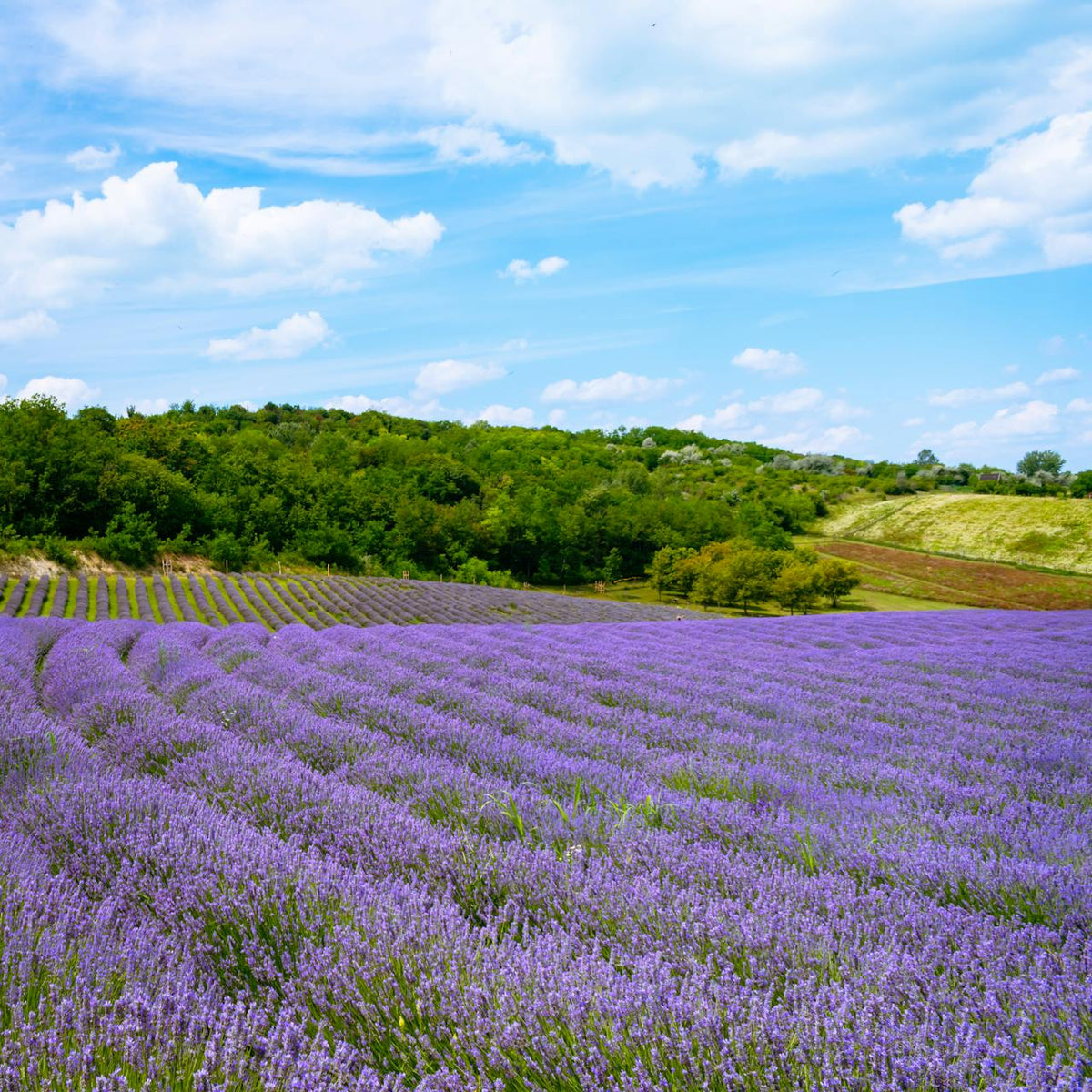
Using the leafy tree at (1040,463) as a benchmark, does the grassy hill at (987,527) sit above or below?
below

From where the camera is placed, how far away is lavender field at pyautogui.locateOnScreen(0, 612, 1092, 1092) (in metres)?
1.33

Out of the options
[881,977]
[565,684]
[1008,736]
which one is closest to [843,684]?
[1008,736]

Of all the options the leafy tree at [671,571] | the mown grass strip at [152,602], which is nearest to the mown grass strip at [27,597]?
the mown grass strip at [152,602]

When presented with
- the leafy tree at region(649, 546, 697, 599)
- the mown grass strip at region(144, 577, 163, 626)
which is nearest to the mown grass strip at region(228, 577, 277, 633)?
the mown grass strip at region(144, 577, 163, 626)

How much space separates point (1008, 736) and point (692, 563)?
38905 mm

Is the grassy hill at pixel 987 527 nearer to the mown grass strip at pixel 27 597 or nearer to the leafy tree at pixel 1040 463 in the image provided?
the leafy tree at pixel 1040 463

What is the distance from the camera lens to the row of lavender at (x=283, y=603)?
18.3 metres

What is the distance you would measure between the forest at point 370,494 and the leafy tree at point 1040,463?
5109 millimetres

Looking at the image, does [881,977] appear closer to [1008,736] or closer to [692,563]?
[1008,736]

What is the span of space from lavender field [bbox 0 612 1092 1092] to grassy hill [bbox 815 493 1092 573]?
4982 cm

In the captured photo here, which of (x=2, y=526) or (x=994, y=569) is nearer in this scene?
(x=2, y=526)

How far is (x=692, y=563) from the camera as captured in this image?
42.7m

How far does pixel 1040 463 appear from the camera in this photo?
73.5 meters

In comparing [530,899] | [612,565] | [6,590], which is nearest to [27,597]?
[6,590]
